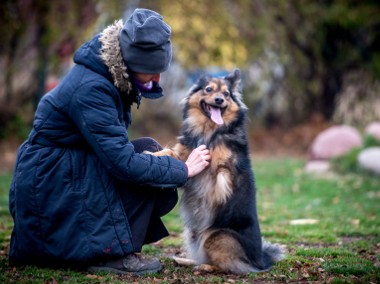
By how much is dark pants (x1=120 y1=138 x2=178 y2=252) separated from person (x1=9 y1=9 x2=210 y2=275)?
0.04 m

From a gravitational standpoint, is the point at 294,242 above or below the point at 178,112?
below

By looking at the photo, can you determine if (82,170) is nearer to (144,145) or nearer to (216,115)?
(144,145)

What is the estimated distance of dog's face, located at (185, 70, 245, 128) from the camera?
4.72m

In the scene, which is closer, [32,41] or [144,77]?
[144,77]

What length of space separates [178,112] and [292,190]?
5.81 meters

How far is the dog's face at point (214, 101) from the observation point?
4719 millimetres

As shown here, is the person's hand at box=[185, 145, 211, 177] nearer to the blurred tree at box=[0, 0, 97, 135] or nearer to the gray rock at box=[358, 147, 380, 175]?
the gray rock at box=[358, 147, 380, 175]

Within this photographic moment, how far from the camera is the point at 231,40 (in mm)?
13711

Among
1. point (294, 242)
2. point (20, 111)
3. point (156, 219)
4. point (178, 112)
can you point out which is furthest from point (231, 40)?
point (156, 219)

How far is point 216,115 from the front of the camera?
471cm

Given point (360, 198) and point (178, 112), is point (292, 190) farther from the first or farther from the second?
point (178, 112)

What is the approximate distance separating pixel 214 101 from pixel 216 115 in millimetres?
124

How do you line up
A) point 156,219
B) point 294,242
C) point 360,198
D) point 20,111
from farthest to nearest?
point 20,111, point 360,198, point 294,242, point 156,219

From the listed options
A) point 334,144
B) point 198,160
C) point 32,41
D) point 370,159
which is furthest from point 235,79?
point 32,41
